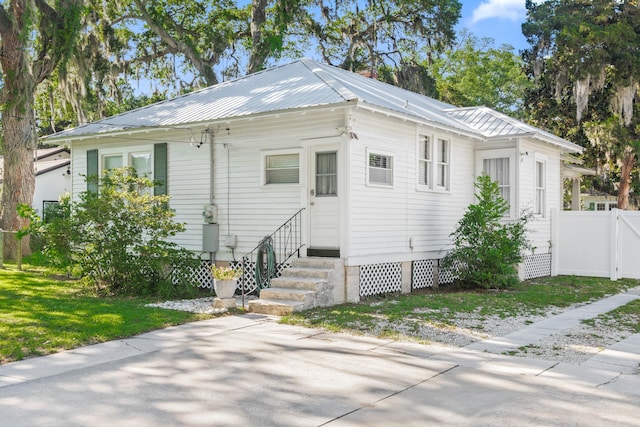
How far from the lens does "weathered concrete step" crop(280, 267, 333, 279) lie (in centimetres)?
1016

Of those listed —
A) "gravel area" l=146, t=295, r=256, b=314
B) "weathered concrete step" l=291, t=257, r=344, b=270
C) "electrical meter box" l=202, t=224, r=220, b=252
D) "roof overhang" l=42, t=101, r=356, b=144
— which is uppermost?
"roof overhang" l=42, t=101, r=356, b=144

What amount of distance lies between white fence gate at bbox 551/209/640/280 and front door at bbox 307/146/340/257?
307 inches

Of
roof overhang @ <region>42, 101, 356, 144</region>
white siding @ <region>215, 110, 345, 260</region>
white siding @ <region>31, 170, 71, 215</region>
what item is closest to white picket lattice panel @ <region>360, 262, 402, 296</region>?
white siding @ <region>215, 110, 345, 260</region>

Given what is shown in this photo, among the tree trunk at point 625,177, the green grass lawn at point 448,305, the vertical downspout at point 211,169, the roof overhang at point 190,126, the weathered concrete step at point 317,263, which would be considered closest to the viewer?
the green grass lawn at point 448,305

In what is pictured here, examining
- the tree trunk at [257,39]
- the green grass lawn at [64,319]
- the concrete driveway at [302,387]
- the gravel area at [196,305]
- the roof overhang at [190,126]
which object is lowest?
the concrete driveway at [302,387]

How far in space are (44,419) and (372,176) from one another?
25.0ft

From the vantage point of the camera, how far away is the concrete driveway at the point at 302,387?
4.68 meters

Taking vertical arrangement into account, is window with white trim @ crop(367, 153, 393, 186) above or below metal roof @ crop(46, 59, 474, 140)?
below

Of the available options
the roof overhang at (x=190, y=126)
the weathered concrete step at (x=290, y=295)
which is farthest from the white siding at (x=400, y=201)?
the weathered concrete step at (x=290, y=295)

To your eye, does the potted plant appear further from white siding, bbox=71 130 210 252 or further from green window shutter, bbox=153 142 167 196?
green window shutter, bbox=153 142 167 196

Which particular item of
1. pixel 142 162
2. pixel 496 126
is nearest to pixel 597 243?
pixel 496 126

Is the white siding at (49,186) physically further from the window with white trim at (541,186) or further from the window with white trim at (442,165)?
the window with white trim at (541,186)

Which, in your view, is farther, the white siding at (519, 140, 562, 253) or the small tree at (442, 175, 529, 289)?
the white siding at (519, 140, 562, 253)

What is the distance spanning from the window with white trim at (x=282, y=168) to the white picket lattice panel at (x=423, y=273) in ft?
10.8
